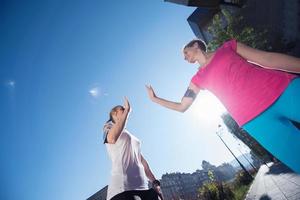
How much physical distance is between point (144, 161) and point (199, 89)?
122 centimetres

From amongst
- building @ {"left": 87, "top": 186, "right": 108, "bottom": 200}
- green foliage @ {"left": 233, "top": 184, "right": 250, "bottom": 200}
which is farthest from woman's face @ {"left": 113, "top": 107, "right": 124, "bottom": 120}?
building @ {"left": 87, "top": 186, "right": 108, "bottom": 200}

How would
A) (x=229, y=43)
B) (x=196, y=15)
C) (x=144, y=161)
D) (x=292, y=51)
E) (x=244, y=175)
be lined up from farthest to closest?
(x=196, y=15) < (x=244, y=175) < (x=292, y=51) < (x=144, y=161) < (x=229, y=43)

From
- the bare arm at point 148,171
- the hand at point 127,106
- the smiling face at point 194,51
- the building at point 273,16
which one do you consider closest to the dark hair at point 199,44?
the smiling face at point 194,51

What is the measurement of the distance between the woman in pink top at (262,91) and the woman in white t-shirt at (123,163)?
3.69ft

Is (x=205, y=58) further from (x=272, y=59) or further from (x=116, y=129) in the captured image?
(x=116, y=129)

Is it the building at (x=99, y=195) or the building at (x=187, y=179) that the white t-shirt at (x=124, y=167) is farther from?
the building at (x=187, y=179)

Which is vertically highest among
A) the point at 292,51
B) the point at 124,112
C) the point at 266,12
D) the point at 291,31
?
the point at 266,12

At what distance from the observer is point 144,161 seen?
296cm

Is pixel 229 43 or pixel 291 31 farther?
pixel 291 31

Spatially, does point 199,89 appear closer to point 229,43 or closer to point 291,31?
point 229,43

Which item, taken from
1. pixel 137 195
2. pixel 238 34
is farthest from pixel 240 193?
pixel 137 195

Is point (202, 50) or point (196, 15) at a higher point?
point (196, 15)

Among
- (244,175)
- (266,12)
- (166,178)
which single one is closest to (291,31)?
(266,12)

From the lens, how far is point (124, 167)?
2.41 meters
